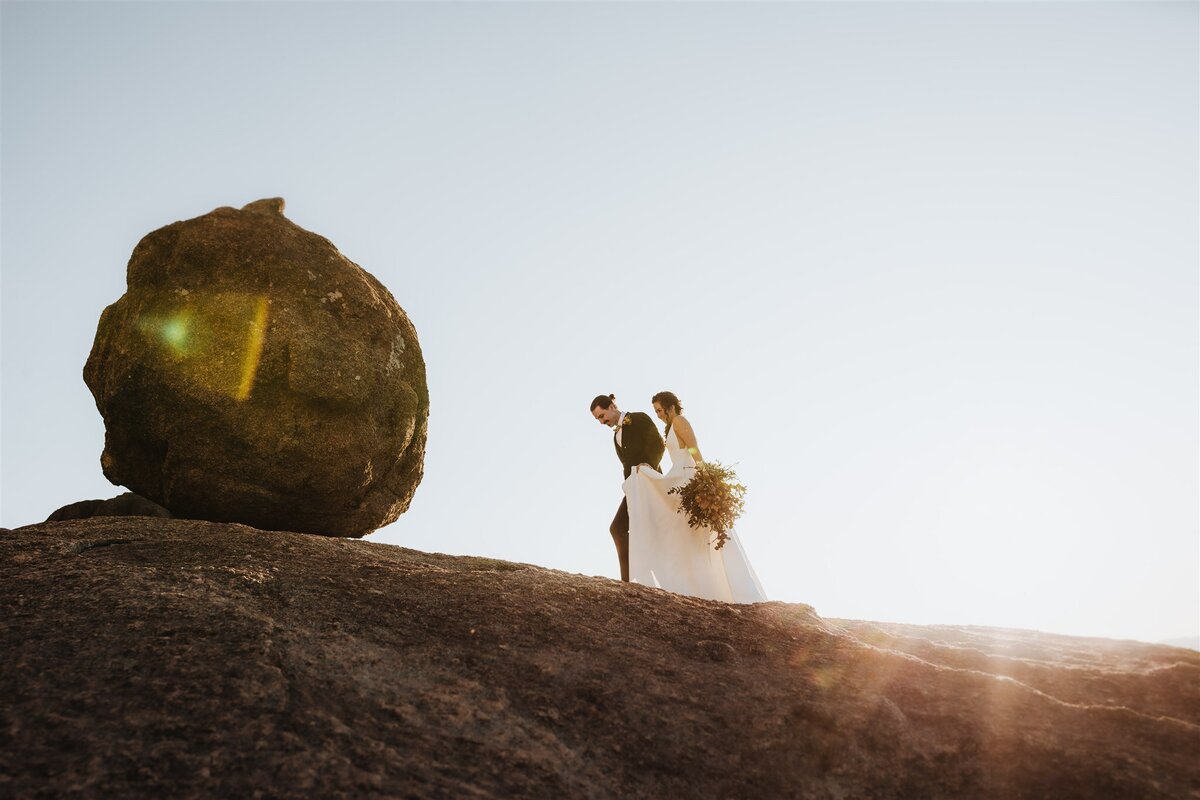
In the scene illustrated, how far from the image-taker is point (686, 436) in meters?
9.73

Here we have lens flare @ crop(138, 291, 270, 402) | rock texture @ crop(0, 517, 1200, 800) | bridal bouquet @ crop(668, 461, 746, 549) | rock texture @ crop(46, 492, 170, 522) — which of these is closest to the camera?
→ rock texture @ crop(0, 517, 1200, 800)

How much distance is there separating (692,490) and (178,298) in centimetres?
578

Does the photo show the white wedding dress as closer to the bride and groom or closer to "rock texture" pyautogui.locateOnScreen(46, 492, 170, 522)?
the bride and groom

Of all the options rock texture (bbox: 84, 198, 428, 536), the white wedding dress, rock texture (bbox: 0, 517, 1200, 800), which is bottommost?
rock texture (bbox: 0, 517, 1200, 800)

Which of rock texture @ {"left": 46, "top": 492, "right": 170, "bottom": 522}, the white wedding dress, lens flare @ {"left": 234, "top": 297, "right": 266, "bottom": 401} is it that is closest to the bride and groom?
the white wedding dress

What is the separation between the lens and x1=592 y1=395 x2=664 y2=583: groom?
10.0m

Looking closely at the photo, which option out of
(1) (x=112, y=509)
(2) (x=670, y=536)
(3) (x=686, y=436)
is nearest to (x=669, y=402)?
(3) (x=686, y=436)

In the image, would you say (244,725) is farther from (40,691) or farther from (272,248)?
(272,248)

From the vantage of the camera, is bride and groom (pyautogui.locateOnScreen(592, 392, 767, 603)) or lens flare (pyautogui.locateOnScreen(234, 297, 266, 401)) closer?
lens flare (pyautogui.locateOnScreen(234, 297, 266, 401))

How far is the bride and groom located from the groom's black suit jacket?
0.04 ft

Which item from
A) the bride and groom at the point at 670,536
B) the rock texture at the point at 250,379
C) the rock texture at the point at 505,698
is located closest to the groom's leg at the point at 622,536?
the bride and groom at the point at 670,536

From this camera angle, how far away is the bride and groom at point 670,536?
9352 mm

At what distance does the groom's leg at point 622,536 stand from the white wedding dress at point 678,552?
0.43 metres

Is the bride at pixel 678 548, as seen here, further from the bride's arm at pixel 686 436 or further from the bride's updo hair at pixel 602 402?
the bride's updo hair at pixel 602 402
